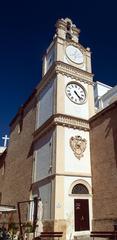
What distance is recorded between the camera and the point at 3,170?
32.3 metres

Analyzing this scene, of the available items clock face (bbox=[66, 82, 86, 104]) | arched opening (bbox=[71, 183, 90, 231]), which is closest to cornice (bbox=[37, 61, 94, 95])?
clock face (bbox=[66, 82, 86, 104])

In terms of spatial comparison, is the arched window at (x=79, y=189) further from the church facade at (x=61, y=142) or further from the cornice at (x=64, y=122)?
the cornice at (x=64, y=122)

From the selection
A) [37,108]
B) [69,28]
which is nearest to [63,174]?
[37,108]

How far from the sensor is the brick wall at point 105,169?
14.8 meters

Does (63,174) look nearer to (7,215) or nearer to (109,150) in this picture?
(109,150)

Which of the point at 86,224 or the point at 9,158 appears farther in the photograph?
the point at 9,158

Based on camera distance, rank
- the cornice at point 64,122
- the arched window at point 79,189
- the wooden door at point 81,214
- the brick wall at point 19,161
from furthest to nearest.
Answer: the brick wall at point 19,161, the cornice at point 64,122, the arched window at point 79,189, the wooden door at point 81,214

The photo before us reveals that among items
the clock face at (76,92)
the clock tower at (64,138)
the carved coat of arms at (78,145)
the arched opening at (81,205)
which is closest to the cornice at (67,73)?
the clock tower at (64,138)

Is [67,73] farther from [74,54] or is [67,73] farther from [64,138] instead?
[64,138]

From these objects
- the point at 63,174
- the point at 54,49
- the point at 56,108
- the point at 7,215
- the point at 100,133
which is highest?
the point at 54,49

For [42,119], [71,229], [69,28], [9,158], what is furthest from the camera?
[9,158]

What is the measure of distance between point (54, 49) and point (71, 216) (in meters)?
13.7

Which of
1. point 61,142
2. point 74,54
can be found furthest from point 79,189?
point 74,54

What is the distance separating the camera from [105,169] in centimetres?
1592
